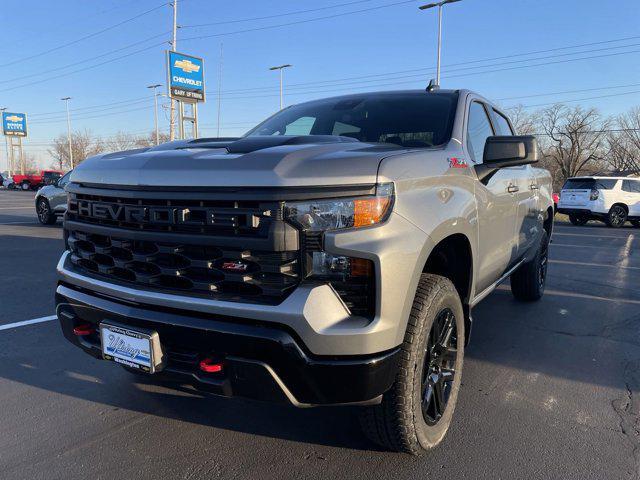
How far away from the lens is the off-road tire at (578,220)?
1802 cm

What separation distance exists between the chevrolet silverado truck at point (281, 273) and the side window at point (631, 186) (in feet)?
58.2

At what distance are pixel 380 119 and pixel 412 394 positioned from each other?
6.46ft

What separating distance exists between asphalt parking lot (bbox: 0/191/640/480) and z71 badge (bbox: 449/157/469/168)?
1.45 metres

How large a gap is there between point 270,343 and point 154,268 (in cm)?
71

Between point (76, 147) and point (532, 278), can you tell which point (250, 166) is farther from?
point (76, 147)

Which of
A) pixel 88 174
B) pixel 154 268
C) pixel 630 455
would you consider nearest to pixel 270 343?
pixel 154 268

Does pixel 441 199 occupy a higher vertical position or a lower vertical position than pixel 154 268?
higher

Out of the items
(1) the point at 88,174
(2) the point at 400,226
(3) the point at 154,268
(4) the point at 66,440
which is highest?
(1) the point at 88,174

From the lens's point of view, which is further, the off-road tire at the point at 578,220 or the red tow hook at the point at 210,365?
the off-road tire at the point at 578,220

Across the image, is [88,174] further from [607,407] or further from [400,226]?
[607,407]

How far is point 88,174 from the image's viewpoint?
2.61 meters

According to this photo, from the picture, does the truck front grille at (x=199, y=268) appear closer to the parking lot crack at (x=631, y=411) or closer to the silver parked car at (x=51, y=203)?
the parking lot crack at (x=631, y=411)

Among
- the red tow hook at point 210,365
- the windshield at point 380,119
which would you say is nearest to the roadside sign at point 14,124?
the windshield at point 380,119

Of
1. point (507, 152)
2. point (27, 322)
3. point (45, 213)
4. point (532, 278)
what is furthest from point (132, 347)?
point (45, 213)
